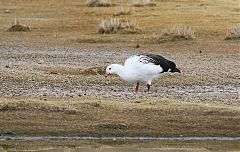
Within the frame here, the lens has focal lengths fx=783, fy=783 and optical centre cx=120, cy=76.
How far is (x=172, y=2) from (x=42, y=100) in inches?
1231

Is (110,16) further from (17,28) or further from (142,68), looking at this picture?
(142,68)

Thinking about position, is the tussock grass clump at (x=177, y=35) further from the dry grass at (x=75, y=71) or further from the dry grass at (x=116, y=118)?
the dry grass at (x=116, y=118)

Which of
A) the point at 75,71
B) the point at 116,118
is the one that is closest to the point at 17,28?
the point at 75,71

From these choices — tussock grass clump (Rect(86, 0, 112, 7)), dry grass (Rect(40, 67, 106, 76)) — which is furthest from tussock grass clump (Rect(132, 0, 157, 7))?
dry grass (Rect(40, 67, 106, 76))

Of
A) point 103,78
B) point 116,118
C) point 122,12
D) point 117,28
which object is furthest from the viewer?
point 122,12

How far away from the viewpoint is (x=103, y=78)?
18094 mm

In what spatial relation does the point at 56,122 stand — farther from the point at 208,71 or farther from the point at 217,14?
the point at 217,14

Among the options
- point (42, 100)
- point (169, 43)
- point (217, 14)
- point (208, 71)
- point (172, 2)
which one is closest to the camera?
point (42, 100)

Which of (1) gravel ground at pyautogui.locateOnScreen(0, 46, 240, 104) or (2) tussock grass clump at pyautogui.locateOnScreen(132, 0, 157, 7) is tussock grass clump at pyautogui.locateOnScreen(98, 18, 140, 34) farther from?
(2) tussock grass clump at pyautogui.locateOnScreen(132, 0, 157, 7)

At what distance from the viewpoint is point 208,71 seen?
20047 millimetres

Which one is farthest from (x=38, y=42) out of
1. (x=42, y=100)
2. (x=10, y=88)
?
(x=42, y=100)

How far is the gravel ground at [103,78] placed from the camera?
52.5 feet

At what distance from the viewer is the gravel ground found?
16.0 m

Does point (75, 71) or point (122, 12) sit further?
point (122, 12)
